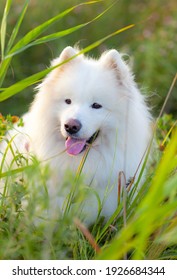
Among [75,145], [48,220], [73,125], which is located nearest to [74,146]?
[75,145]

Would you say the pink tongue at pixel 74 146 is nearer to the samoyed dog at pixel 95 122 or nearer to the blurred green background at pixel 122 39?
→ the samoyed dog at pixel 95 122

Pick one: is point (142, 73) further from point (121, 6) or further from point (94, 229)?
point (94, 229)

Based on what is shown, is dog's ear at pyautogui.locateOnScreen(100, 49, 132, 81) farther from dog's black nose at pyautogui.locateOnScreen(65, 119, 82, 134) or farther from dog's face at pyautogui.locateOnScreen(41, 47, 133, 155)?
dog's black nose at pyautogui.locateOnScreen(65, 119, 82, 134)

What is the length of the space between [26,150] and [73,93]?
0.54m

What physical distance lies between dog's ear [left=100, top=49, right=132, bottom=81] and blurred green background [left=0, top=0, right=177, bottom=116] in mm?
3501

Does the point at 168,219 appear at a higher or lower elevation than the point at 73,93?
lower

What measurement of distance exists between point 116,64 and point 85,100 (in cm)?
36

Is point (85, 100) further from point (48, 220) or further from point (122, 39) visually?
point (122, 39)

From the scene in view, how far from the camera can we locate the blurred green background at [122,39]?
771 centimetres

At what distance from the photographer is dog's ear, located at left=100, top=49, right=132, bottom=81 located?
390 cm

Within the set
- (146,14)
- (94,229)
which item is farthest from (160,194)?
(146,14)

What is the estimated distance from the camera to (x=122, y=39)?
856cm

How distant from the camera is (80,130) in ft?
12.1

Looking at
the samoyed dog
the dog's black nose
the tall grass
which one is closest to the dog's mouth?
the samoyed dog
